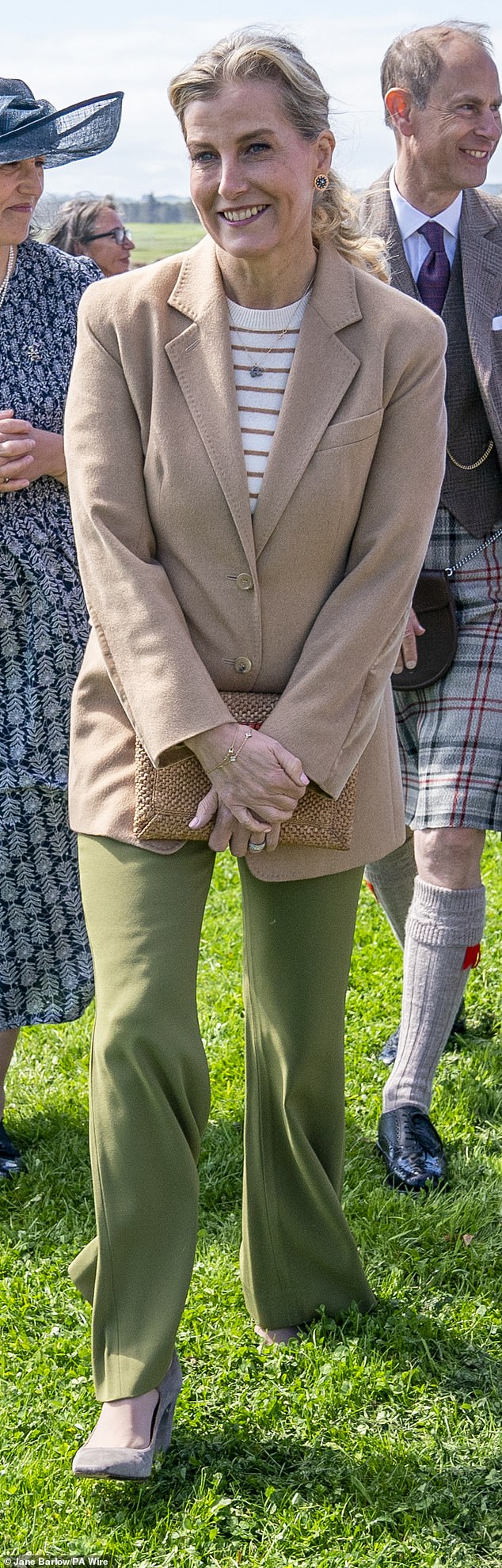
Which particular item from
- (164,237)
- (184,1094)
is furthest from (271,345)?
(164,237)

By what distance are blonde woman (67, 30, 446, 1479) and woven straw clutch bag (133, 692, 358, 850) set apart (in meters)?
0.03

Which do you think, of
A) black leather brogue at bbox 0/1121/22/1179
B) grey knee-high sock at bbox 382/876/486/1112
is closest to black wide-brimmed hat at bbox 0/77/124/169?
grey knee-high sock at bbox 382/876/486/1112

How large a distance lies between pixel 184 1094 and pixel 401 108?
8.53 ft

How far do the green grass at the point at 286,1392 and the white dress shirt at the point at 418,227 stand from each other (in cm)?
223

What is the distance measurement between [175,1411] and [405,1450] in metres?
0.44

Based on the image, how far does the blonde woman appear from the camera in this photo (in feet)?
9.38

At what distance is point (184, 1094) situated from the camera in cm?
287

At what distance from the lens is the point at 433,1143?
165 inches

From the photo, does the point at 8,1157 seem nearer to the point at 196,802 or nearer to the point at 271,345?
A: the point at 196,802

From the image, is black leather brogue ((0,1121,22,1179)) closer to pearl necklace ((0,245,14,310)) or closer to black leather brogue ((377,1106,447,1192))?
black leather brogue ((377,1106,447,1192))

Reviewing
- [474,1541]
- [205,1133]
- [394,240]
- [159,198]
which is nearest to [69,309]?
[394,240]

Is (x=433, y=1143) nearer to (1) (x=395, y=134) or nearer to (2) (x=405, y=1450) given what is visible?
(2) (x=405, y=1450)

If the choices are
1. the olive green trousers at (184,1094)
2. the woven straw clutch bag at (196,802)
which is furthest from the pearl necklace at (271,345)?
the olive green trousers at (184,1094)

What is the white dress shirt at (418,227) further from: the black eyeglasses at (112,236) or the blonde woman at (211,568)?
the black eyeglasses at (112,236)
